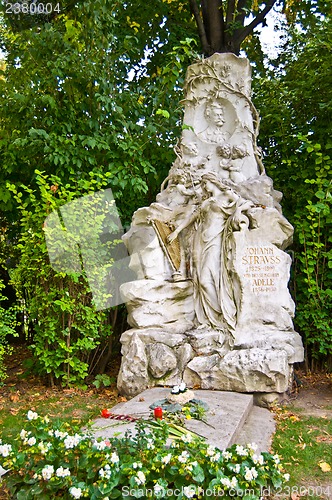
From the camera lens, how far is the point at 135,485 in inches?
94.8

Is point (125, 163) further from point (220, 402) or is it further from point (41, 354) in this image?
point (220, 402)

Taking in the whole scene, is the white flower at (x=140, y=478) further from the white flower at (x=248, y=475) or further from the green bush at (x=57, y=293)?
the green bush at (x=57, y=293)

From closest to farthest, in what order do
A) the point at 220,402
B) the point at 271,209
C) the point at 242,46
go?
1. the point at 220,402
2. the point at 271,209
3. the point at 242,46

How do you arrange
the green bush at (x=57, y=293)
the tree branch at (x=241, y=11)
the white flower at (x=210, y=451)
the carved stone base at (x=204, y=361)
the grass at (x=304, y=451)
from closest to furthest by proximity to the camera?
the white flower at (x=210, y=451)
the grass at (x=304, y=451)
the carved stone base at (x=204, y=361)
the green bush at (x=57, y=293)
the tree branch at (x=241, y=11)

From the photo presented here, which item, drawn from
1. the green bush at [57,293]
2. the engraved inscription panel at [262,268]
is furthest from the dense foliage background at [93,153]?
the engraved inscription panel at [262,268]

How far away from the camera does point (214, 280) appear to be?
531 cm

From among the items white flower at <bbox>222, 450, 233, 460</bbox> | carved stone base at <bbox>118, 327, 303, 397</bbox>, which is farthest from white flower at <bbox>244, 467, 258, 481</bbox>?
carved stone base at <bbox>118, 327, 303, 397</bbox>

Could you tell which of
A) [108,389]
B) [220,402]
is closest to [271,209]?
[220,402]

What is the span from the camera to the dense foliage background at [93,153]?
5.49 m

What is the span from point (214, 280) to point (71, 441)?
2.98m

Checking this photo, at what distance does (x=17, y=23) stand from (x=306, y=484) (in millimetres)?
7006

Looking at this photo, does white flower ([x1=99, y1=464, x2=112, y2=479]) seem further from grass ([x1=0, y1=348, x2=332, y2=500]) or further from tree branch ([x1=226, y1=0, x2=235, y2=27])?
tree branch ([x1=226, y1=0, x2=235, y2=27])

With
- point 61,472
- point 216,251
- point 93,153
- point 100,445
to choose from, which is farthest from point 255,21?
point 61,472

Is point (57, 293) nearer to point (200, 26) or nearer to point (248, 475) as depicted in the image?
point (248, 475)
